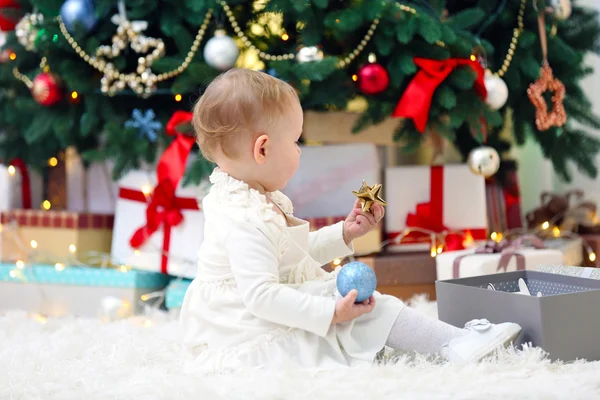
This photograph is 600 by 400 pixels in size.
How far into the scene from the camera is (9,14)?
1904 mm

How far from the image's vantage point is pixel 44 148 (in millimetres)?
2037

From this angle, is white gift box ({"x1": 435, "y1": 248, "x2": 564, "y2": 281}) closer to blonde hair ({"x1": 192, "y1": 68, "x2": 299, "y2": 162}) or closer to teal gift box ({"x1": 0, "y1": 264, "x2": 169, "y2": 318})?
blonde hair ({"x1": 192, "y1": 68, "x2": 299, "y2": 162})

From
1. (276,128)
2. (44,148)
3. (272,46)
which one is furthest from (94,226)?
(276,128)

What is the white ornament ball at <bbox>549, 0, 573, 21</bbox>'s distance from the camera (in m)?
1.85

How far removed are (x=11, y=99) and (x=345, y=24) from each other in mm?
959

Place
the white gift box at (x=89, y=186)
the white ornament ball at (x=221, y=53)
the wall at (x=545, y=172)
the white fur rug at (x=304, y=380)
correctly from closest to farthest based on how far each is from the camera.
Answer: the white fur rug at (x=304, y=380)
the white ornament ball at (x=221, y=53)
the white gift box at (x=89, y=186)
the wall at (x=545, y=172)

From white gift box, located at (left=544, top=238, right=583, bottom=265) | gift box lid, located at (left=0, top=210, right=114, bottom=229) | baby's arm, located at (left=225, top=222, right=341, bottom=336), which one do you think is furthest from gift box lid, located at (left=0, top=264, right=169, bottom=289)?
white gift box, located at (left=544, top=238, right=583, bottom=265)

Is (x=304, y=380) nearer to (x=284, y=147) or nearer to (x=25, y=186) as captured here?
(x=284, y=147)

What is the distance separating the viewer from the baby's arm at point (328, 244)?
1339mm

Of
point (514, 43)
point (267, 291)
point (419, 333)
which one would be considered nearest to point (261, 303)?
point (267, 291)

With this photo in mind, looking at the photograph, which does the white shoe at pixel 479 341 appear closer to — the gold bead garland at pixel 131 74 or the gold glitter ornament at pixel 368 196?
the gold glitter ornament at pixel 368 196

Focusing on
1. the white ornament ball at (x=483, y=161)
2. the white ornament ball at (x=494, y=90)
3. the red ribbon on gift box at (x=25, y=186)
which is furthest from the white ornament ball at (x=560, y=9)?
the red ribbon on gift box at (x=25, y=186)

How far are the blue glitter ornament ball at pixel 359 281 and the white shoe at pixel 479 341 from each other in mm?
149

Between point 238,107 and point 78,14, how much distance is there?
76 cm
